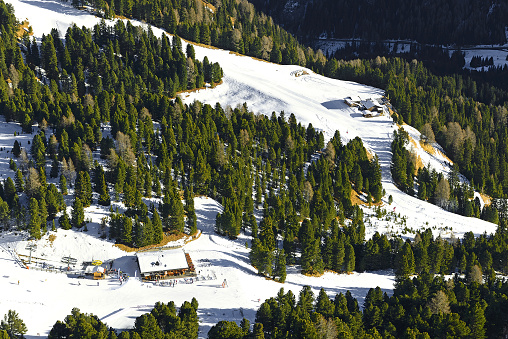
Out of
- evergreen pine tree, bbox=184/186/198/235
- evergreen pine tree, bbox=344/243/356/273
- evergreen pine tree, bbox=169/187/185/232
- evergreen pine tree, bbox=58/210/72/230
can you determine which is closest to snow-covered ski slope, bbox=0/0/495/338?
evergreen pine tree, bbox=58/210/72/230

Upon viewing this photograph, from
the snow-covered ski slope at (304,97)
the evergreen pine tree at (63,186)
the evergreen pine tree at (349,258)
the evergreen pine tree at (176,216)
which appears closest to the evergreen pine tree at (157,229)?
the evergreen pine tree at (176,216)

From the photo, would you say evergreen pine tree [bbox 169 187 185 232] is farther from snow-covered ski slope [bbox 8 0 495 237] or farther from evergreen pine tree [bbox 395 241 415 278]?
snow-covered ski slope [bbox 8 0 495 237]

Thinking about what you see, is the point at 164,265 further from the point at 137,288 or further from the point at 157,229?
the point at 157,229

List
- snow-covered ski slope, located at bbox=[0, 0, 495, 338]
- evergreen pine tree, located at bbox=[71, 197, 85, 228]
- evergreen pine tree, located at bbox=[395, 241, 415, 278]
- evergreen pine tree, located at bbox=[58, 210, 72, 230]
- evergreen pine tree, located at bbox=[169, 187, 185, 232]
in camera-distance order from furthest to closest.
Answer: evergreen pine tree, located at bbox=[395, 241, 415, 278] < evergreen pine tree, located at bbox=[169, 187, 185, 232] < evergreen pine tree, located at bbox=[71, 197, 85, 228] < evergreen pine tree, located at bbox=[58, 210, 72, 230] < snow-covered ski slope, located at bbox=[0, 0, 495, 338]

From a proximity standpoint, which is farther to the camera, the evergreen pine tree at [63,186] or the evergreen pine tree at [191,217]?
the evergreen pine tree at [63,186]

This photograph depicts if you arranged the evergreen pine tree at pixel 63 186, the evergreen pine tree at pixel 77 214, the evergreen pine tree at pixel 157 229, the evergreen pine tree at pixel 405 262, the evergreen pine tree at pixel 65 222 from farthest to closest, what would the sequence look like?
the evergreen pine tree at pixel 63 186
the evergreen pine tree at pixel 405 262
the evergreen pine tree at pixel 157 229
the evergreen pine tree at pixel 77 214
the evergreen pine tree at pixel 65 222

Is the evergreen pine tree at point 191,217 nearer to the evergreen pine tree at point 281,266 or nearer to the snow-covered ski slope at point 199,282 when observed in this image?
the snow-covered ski slope at point 199,282

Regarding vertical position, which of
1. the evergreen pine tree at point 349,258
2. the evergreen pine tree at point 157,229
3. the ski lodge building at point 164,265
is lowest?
the evergreen pine tree at point 349,258

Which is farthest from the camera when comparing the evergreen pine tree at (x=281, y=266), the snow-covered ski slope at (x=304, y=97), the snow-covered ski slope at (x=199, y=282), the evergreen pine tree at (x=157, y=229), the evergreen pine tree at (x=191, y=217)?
the snow-covered ski slope at (x=304, y=97)

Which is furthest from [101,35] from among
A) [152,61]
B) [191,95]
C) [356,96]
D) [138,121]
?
[356,96]
